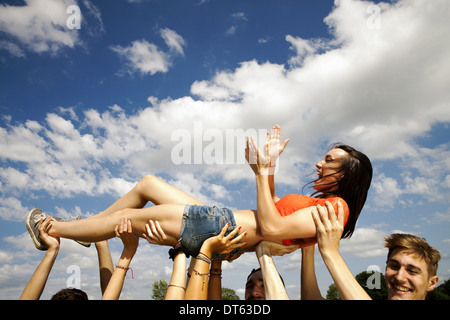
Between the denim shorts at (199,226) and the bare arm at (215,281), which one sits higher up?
the denim shorts at (199,226)

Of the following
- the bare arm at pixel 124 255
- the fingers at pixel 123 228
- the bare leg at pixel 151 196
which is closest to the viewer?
the bare arm at pixel 124 255

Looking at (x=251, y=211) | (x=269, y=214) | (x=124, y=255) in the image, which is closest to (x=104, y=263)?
(x=124, y=255)

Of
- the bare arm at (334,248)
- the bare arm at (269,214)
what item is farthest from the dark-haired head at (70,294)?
the bare arm at (334,248)

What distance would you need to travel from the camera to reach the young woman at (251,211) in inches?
195

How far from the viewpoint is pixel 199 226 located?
16.9 ft

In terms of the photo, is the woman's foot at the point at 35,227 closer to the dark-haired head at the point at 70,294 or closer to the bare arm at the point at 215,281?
the dark-haired head at the point at 70,294

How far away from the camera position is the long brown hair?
5797 millimetres

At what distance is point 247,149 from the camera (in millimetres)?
5184

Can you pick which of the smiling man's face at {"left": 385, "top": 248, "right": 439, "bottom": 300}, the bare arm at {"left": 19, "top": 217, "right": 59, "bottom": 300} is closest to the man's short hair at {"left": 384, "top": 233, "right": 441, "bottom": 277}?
the smiling man's face at {"left": 385, "top": 248, "right": 439, "bottom": 300}

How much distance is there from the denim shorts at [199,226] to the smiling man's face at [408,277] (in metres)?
2.60

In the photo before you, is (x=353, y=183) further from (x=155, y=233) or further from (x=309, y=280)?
(x=155, y=233)

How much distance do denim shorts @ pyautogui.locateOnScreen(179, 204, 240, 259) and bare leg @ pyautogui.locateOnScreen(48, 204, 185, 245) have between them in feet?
0.39
